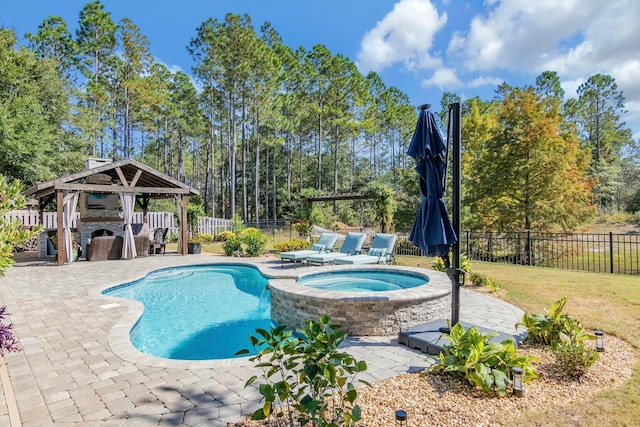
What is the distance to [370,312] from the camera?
471cm

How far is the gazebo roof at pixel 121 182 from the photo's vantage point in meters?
11.1

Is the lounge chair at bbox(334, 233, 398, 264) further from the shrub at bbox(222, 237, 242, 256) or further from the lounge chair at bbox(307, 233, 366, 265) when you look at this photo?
the shrub at bbox(222, 237, 242, 256)

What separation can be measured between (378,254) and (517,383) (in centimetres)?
651

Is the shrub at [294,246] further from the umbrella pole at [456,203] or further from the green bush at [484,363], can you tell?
the green bush at [484,363]

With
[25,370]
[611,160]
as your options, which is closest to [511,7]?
[25,370]

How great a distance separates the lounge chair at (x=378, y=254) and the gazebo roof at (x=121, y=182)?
794 cm

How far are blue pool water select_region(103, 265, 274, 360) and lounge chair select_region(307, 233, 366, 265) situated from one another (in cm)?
159

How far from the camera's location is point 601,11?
6.84m

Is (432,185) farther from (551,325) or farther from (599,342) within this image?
(599,342)

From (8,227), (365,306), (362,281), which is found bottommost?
(362,281)

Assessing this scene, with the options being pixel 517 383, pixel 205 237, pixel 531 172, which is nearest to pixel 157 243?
pixel 205 237

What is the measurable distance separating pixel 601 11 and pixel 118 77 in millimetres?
27191

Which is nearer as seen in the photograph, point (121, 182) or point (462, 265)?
point (462, 265)

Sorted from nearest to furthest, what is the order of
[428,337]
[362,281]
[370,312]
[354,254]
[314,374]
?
[314,374] → [428,337] → [370,312] → [362,281] → [354,254]
